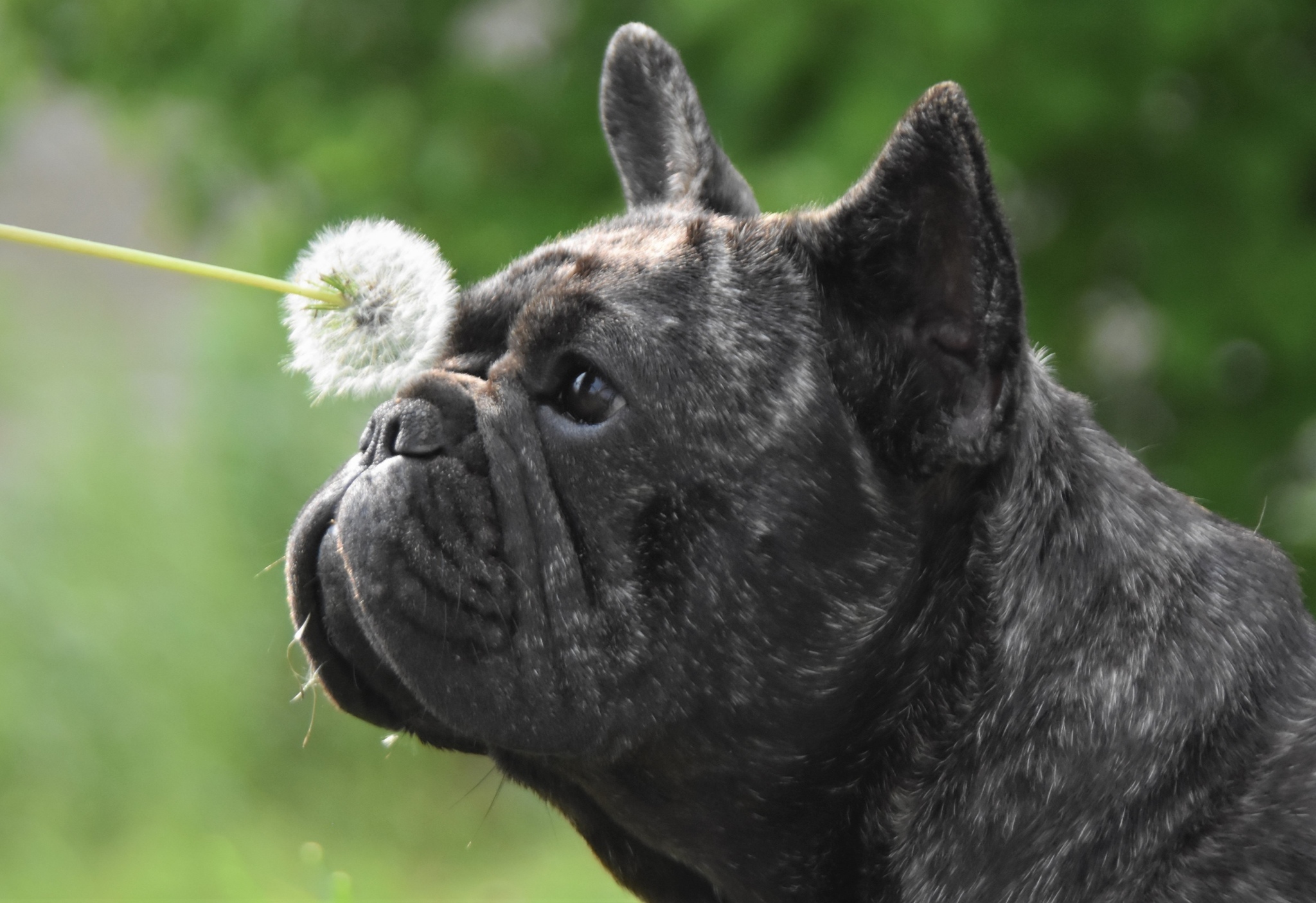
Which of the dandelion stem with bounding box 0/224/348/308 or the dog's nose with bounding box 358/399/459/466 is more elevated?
the dandelion stem with bounding box 0/224/348/308

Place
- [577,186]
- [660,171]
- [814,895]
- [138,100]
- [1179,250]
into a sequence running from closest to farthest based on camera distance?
[814,895] → [660,171] → [1179,250] → [577,186] → [138,100]

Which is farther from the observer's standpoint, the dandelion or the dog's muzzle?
the dandelion

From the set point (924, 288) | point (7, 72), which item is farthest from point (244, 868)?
point (924, 288)

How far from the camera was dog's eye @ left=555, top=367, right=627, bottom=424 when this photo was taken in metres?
3.19

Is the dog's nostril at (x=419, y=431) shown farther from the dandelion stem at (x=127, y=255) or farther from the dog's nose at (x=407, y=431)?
the dandelion stem at (x=127, y=255)

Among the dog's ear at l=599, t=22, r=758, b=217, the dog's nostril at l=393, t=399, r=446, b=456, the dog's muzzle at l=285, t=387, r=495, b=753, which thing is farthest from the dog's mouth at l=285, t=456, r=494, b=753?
the dog's ear at l=599, t=22, r=758, b=217

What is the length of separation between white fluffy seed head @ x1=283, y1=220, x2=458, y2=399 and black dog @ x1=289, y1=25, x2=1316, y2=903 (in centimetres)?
12

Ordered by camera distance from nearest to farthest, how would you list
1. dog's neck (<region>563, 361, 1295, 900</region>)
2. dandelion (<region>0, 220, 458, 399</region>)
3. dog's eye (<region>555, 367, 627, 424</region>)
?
dog's neck (<region>563, 361, 1295, 900</region>) → dog's eye (<region>555, 367, 627, 424</region>) → dandelion (<region>0, 220, 458, 399</region>)

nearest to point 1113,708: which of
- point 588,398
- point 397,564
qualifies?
point 588,398

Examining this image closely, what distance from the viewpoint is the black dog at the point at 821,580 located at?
2.95 m

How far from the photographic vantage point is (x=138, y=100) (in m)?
8.02

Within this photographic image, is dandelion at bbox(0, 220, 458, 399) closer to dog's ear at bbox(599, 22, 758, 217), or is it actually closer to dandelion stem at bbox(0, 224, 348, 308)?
dandelion stem at bbox(0, 224, 348, 308)

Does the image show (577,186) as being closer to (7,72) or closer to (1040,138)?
(1040,138)

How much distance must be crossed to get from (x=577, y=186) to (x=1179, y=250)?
2883 mm
